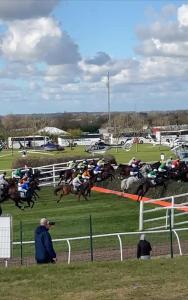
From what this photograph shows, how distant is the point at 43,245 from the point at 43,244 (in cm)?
2

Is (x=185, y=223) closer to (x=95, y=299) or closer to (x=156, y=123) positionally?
(x=95, y=299)

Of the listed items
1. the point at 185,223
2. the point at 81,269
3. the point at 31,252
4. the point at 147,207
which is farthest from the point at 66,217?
the point at 81,269

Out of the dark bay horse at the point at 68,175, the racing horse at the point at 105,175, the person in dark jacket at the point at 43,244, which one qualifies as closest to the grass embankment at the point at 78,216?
the dark bay horse at the point at 68,175

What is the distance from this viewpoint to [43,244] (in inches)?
460

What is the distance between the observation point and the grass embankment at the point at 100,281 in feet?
29.3

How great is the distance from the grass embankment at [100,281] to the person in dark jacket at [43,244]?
2.07 ft

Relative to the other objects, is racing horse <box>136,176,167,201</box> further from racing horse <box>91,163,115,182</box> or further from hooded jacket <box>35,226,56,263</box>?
Answer: hooded jacket <box>35,226,56,263</box>

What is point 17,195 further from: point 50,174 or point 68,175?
point 50,174

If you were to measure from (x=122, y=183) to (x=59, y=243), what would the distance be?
13.8 meters

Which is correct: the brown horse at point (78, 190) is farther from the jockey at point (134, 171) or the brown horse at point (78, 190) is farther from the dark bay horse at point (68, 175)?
the dark bay horse at point (68, 175)

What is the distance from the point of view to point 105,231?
21.4 m

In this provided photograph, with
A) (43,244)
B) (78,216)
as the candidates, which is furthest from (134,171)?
(43,244)

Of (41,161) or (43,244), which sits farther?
(41,161)

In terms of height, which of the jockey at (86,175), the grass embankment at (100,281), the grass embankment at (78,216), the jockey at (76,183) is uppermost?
the grass embankment at (100,281)
